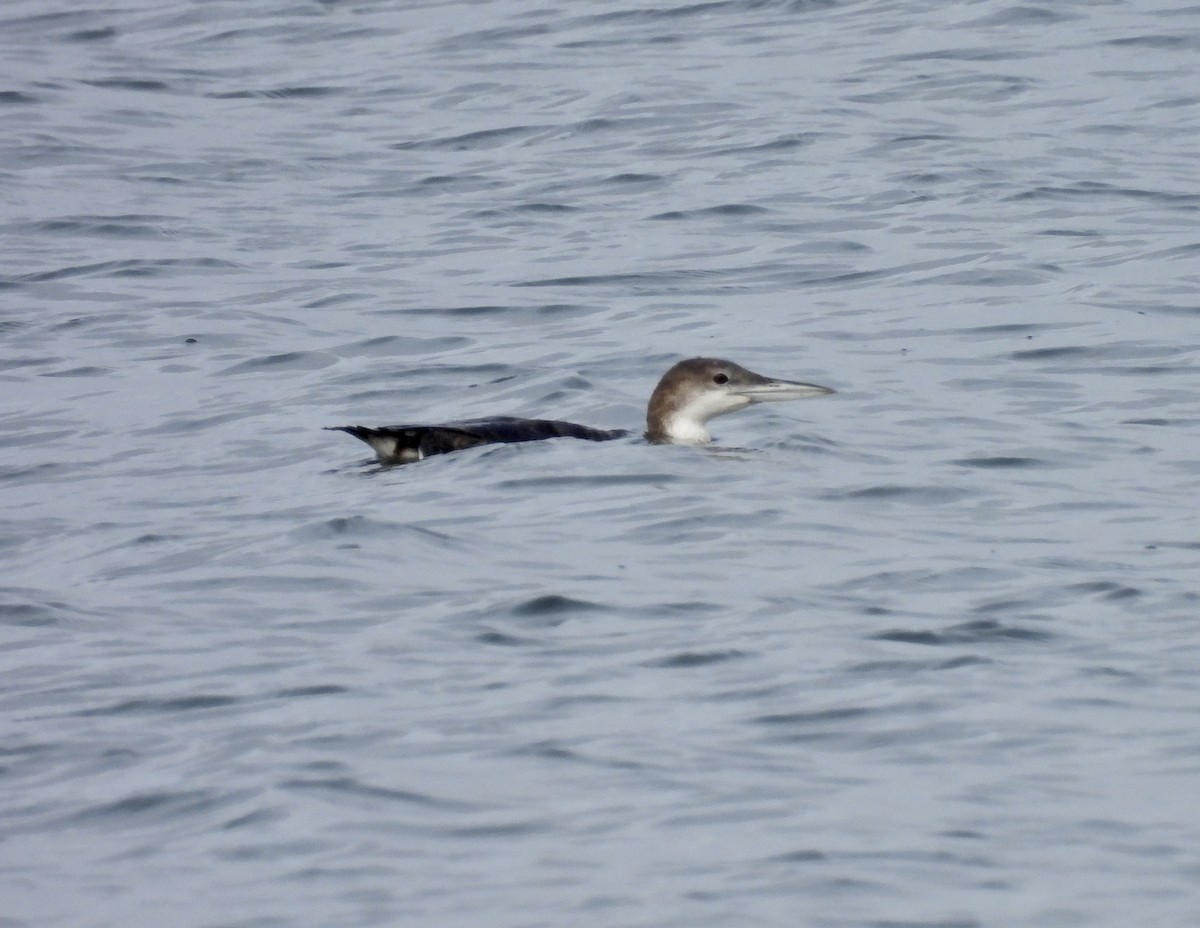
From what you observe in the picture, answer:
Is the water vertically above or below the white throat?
above

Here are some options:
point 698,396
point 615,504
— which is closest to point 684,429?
point 698,396

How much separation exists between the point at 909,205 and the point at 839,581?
8722 millimetres

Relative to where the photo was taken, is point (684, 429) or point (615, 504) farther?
point (684, 429)

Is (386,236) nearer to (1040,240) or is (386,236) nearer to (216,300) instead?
(216,300)

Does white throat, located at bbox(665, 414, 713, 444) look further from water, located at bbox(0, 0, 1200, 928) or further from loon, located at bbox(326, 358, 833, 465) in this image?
water, located at bbox(0, 0, 1200, 928)

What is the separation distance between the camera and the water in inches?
227

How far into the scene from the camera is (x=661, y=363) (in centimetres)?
1262

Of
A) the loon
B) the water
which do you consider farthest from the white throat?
the water

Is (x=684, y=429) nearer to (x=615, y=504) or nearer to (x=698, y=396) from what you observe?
(x=698, y=396)

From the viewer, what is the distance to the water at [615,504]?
5.75 meters

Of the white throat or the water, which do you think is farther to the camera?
the white throat

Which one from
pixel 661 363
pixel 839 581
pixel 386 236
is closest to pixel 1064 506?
pixel 839 581

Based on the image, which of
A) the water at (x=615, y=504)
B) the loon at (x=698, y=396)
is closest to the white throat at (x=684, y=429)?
the loon at (x=698, y=396)

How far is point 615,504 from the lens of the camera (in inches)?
380
